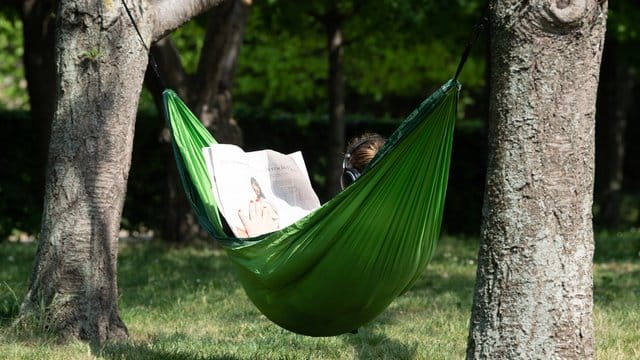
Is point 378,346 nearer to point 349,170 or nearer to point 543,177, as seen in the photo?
point 349,170

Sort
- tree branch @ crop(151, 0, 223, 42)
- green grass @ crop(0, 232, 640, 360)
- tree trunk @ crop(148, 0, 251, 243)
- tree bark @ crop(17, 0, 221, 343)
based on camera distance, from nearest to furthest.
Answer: green grass @ crop(0, 232, 640, 360) < tree bark @ crop(17, 0, 221, 343) < tree branch @ crop(151, 0, 223, 42) < tree trunk @ crop(148, 0, 251, 243)

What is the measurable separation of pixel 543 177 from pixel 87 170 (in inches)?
116

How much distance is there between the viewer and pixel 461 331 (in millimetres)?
6816

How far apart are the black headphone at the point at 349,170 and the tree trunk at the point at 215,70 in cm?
585

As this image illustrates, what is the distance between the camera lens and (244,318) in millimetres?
7445

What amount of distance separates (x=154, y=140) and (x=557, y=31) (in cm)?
1040

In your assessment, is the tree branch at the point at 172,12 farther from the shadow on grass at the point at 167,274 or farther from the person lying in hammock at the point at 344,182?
the shadow on grass at the point at 167,274

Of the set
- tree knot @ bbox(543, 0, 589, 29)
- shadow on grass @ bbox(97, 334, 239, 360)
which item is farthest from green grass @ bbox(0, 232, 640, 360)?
tree knot @ bbox(543, 0, 589, 29)

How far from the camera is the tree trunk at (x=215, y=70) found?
11.4 meters

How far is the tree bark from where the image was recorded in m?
6.07

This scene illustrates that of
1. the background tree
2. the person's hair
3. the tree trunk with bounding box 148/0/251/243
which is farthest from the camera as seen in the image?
the background tree

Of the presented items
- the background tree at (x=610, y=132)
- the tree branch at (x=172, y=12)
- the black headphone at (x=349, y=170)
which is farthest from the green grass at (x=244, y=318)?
the background tree at (x=610, y=132)

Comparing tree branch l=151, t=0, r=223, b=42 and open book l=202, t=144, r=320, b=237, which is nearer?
open book l=202, t=144, r=320, b=237

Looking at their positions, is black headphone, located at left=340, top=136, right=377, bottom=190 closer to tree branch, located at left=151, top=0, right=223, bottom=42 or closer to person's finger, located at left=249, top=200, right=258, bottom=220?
person's finger, located at left=249, top=200, right=258, bottom=220
